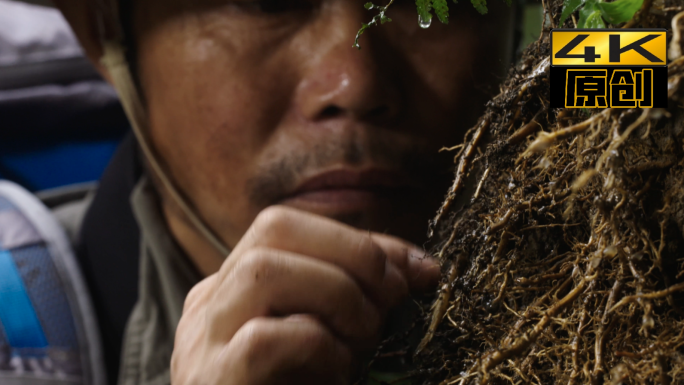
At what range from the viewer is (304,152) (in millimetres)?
667

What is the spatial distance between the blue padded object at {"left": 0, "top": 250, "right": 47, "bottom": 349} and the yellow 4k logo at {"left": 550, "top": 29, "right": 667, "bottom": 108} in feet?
3.38

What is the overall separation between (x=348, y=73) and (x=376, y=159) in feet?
0.44

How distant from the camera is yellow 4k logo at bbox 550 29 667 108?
0.35 m

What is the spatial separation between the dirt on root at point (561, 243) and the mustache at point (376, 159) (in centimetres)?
18

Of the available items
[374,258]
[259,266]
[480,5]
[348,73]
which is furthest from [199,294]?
[480,5]

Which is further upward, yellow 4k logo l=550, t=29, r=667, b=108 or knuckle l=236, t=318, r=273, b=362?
yellow 4k logo l=550, t=29, r=667, b=108

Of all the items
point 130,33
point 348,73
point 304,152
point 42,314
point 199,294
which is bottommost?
point 42,314

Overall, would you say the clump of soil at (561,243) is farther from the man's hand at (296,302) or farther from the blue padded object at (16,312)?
the blue padded object at (16,312)

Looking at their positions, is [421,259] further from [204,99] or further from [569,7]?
[204,99]

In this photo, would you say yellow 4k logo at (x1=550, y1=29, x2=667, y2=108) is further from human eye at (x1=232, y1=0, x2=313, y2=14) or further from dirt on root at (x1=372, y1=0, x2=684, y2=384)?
human eye at (x1=232, y1=0, x2=313, y2=14)

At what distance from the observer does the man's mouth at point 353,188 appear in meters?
0.66

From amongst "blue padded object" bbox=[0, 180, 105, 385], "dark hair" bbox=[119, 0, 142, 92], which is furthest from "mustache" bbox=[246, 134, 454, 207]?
"blue padded object" bbox=[0, 180, 105, 385]

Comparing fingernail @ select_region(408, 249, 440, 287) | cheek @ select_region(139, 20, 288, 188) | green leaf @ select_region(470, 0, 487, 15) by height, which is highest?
green leaf @ select_region(470, 0, 487, 15)

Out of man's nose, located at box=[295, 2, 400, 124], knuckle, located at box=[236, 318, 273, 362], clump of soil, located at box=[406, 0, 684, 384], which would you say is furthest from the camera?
man's nose, located at box=[295, 2, 400, 124]
